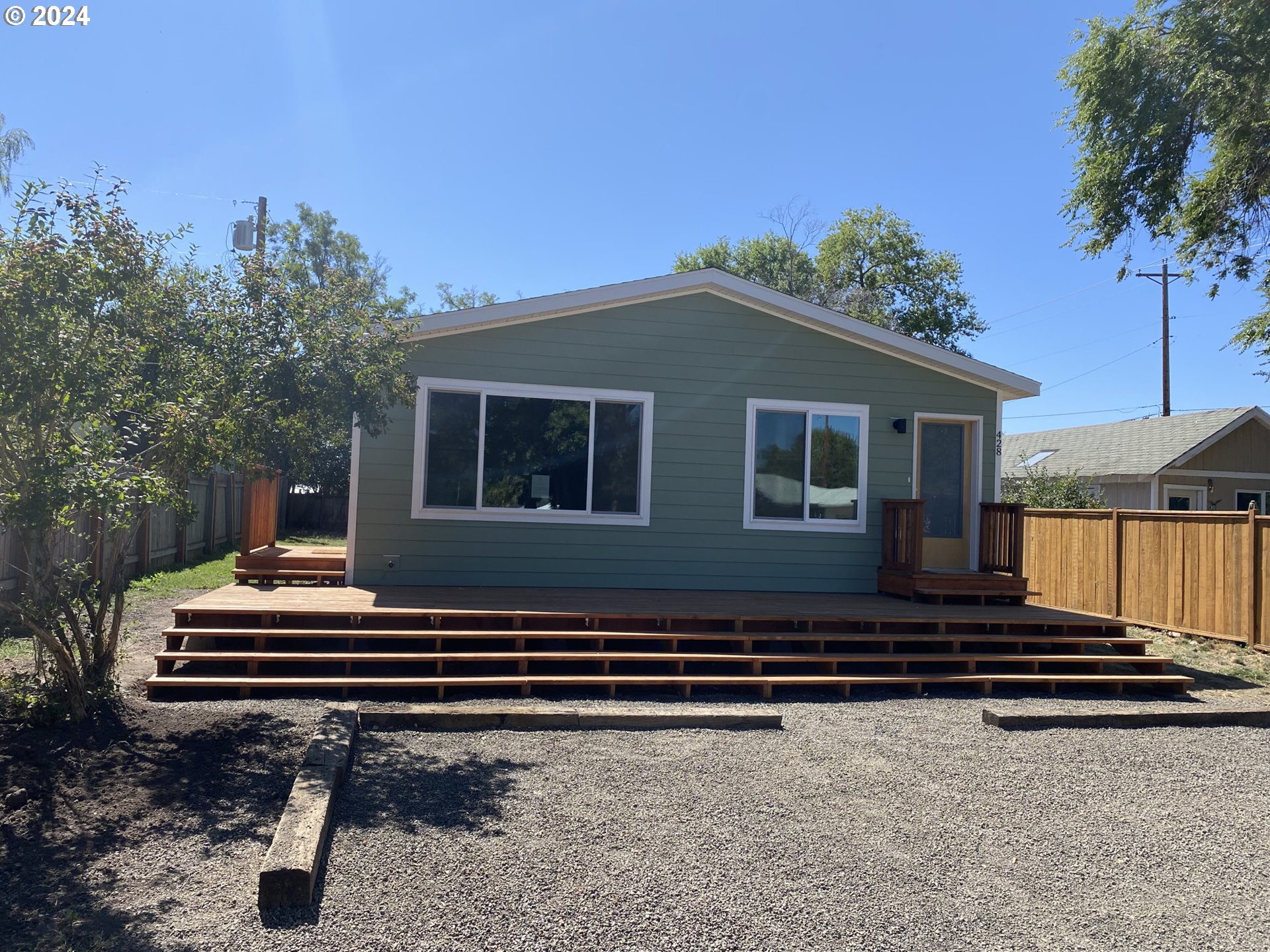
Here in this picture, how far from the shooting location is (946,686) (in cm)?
717

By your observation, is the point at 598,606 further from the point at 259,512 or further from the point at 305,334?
the point at 259,512

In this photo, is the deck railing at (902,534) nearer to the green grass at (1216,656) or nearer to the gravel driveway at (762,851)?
the green grass at (1216,656)

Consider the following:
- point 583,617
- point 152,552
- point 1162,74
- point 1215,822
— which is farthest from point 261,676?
point 1162,74

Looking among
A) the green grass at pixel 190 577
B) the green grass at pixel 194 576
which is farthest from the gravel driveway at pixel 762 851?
the green grass at pixel 190 577

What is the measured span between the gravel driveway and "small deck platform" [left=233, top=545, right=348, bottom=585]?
3761 millimetres

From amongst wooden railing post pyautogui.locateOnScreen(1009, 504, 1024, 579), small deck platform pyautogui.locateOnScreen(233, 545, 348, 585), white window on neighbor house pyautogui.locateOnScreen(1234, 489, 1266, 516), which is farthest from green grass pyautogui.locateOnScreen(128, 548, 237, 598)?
white window on neighbor house pyautogui.locateOnScreen(1234, 489, 1266, 516)

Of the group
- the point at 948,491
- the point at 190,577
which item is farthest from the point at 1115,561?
the point at 190,577

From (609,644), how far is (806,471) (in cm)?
351

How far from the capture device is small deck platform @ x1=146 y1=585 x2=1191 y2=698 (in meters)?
6.20

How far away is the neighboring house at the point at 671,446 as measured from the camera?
336 inches

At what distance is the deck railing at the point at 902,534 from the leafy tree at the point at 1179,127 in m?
5.64

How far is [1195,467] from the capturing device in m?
19.3

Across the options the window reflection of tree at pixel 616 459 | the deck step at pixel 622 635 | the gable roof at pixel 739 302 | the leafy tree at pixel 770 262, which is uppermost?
the leafy tree at pixel 770 262

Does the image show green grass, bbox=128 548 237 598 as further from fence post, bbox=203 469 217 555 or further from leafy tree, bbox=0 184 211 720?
leafy tree, bbox=0 184 211 720
